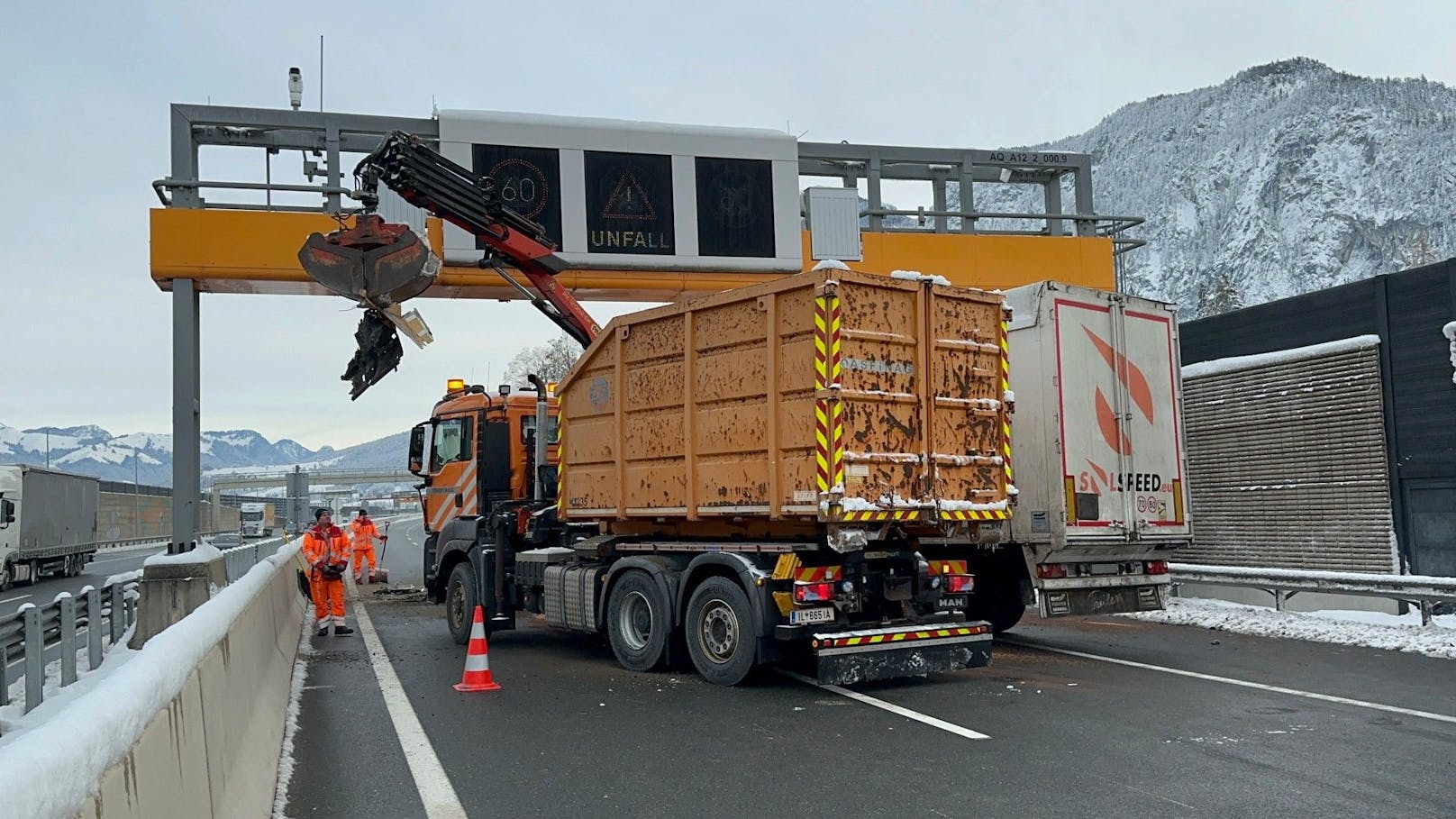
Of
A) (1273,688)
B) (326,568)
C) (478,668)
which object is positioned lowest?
(1273,688)

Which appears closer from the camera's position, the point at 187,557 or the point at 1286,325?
the point at 187,557

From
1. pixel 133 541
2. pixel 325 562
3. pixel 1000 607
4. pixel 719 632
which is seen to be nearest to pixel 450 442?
pixel 325 562

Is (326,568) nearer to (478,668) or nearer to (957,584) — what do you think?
(478,668)

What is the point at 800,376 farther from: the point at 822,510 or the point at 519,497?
the point at 519,497

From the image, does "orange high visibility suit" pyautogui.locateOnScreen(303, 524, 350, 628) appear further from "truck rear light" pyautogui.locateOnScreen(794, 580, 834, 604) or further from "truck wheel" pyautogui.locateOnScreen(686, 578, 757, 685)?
"truck rear light" pyautogui.locateOnScreen(794, 580, 834, 604)

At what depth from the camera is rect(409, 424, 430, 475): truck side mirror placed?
15430mm

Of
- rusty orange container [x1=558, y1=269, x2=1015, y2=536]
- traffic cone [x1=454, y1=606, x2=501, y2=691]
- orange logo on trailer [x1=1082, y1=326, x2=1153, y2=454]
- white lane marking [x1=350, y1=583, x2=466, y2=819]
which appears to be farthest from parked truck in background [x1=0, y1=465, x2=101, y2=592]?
orange logo on trailer [x1=1082, y1=326, x2=1153, y2=454]

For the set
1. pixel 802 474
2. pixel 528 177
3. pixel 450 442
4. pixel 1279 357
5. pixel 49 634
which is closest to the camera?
pixel 802 474

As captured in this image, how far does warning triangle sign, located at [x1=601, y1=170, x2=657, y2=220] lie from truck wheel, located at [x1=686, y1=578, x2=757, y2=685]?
765cm

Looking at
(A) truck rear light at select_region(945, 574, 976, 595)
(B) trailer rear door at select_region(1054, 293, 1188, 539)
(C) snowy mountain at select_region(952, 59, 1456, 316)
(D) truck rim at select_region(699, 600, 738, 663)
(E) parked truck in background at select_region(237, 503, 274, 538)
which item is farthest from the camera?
(C) snowy mountain at select_region(952, 59, 1456, 316)

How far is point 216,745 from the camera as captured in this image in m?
4.90

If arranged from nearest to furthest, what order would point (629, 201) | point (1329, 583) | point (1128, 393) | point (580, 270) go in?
point (1128, 393) < point (1329, 583) < point (580, 270) < point (629, 201)

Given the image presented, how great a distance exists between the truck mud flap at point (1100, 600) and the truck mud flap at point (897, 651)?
65.9 inches

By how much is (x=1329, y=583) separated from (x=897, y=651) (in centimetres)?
639
